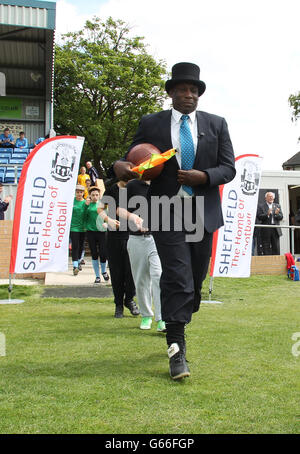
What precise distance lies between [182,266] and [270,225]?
977 cm

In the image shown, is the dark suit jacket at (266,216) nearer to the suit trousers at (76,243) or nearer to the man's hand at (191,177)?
the suit trousers at (76,243)

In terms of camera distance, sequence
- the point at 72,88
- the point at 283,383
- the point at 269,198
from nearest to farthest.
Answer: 1. the point at 283,383
2. the point at 269,198
3. the point at 72,88

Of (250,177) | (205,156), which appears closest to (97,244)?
(250,177)

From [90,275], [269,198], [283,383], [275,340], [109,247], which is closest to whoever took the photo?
[283,383]

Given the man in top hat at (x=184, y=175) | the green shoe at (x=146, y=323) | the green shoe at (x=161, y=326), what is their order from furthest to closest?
1. the green shoe at (x=146, y=323)
2. the green shoe at (x=161, y=326)
3. the man in top hat at (x=184, y=175)

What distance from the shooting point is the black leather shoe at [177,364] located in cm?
393

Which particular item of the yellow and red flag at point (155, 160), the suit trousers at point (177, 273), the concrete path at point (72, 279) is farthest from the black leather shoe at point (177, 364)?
the concrete path at point (72, 279)

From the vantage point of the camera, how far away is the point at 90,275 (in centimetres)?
1248

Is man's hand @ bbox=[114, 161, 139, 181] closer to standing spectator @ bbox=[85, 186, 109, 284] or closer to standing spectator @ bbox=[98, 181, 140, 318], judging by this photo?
standing spectator @ bbox=[98, 181, 140, 318]

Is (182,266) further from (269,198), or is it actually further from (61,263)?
(269,198)

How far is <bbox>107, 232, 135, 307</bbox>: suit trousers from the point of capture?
737 centimetres

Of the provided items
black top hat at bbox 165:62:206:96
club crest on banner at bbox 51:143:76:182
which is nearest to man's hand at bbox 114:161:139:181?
black top hat at bbox 165:62:206:96

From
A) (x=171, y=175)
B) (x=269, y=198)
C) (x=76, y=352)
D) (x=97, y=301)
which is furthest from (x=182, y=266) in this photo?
(x=269, y=198)

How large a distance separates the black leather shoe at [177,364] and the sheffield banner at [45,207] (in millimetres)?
5185
